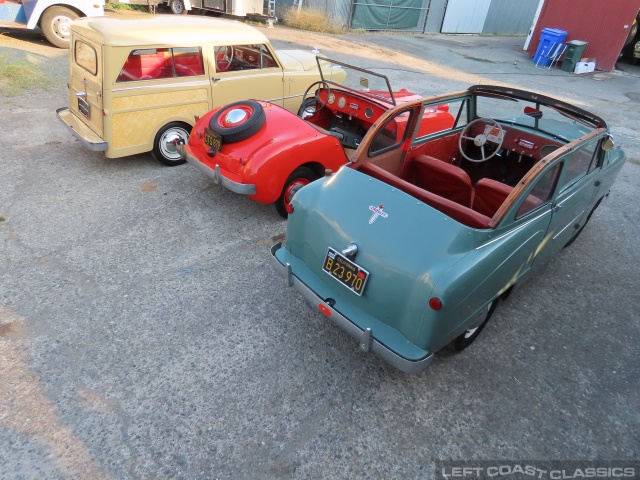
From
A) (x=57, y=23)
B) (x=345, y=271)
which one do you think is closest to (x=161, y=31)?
(x=345, y=271)

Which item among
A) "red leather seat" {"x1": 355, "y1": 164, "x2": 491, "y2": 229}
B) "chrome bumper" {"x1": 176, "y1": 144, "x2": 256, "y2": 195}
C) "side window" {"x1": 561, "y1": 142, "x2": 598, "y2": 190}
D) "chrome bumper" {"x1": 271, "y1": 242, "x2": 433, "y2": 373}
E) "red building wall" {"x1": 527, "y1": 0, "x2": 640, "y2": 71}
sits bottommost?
"chrome bumper" {"x1": 271, "y1": 242, "x2": 433, "y2": 373}

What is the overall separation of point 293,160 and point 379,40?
47.3 ft

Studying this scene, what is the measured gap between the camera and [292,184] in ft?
15.9

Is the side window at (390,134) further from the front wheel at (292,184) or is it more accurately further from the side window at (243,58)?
the side window at (243,58)

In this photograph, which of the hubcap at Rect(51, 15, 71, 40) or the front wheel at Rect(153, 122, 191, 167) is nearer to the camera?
the front wheel at Rect(153, 122, 191, 167)

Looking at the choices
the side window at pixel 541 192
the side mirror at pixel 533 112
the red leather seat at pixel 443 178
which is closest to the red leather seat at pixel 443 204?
the side window at pixel 541 192

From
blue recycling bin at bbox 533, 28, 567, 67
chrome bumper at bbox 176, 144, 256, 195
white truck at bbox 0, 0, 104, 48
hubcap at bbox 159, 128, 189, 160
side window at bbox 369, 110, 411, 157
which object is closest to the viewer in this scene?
side window at bbox 369, 110, 411, 157

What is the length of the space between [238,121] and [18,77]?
6.91 meters

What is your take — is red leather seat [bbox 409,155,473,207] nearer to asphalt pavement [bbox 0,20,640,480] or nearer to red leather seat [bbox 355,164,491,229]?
red leather seat [bbox 355,164,491,229]

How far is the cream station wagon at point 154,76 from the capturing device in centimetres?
521

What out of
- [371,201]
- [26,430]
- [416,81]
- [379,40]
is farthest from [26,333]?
[379,40]

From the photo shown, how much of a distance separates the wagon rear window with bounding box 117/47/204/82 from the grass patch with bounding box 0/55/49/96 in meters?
4.41

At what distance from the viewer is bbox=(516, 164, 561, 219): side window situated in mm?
3090

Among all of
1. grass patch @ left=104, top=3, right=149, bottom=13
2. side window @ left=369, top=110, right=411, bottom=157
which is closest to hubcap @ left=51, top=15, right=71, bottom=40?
grass patch @ left=104, top=3, right=149, bottom=13
